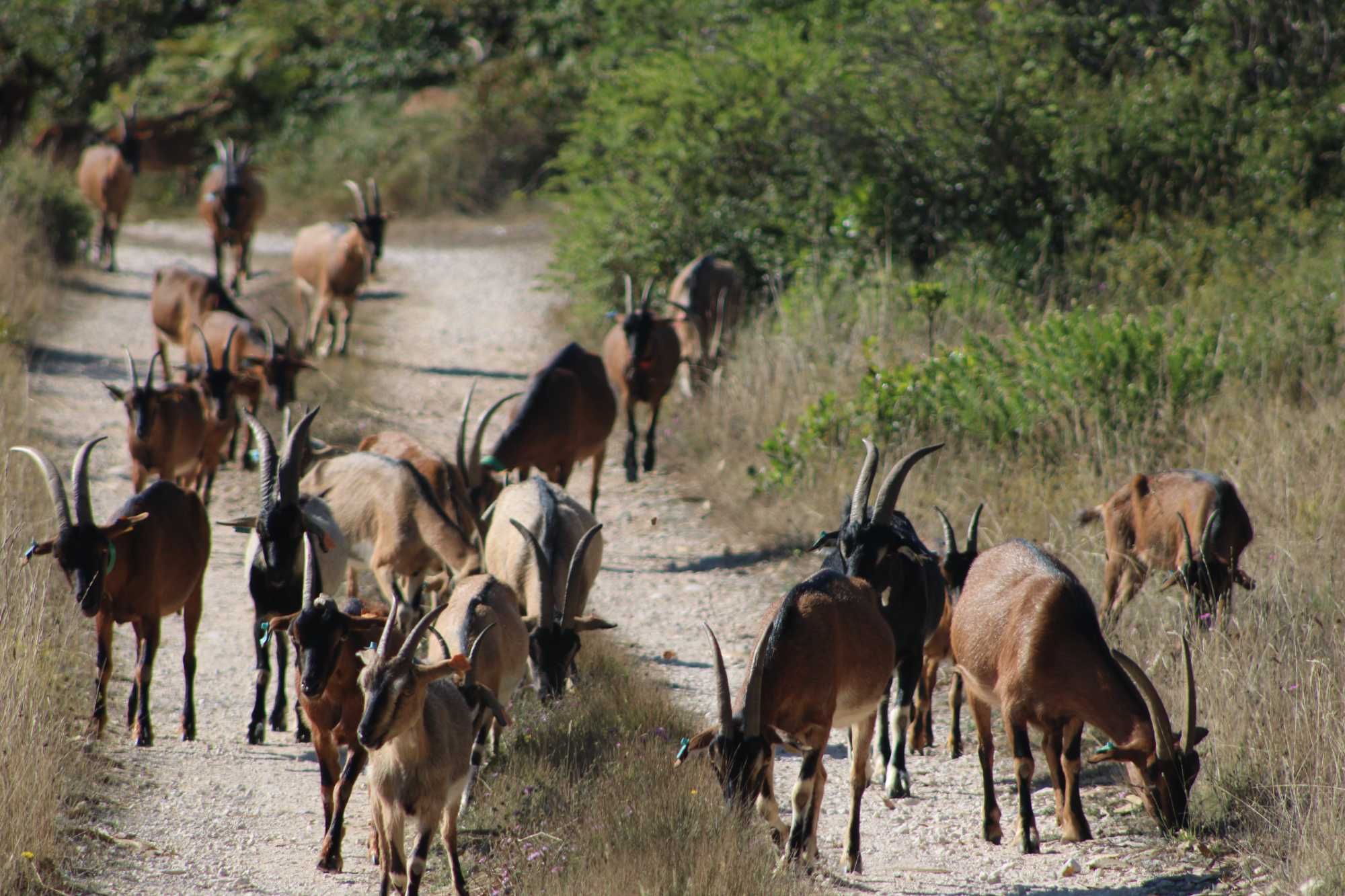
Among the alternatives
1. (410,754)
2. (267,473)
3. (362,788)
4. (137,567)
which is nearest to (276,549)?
(267,473)

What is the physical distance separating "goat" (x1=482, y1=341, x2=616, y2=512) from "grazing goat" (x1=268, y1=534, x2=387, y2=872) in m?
4.22

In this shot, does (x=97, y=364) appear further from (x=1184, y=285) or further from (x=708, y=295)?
(x=1184, y=285)

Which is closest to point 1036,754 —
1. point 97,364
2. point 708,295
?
point 708,295

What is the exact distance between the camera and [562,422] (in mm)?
11375

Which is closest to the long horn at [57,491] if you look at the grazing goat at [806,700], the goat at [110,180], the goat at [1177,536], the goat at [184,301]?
the grazing goat at [806,700]

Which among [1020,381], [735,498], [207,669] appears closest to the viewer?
[207,669]

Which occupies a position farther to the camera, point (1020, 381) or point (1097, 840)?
point (1020, 381)

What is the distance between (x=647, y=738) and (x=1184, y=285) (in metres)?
8.33

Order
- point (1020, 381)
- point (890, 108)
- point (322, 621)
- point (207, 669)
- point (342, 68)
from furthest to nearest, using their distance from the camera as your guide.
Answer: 1. point (342, 68)
2. point (890, 108)
3. point (1020, 381)
4. point (207, 669)
5. point (322, 621)

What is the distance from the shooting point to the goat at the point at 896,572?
695cm

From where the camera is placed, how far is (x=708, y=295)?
625 inches

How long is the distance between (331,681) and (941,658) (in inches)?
137

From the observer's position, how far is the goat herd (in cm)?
572

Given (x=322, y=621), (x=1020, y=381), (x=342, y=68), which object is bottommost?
(x=322, y=621)
